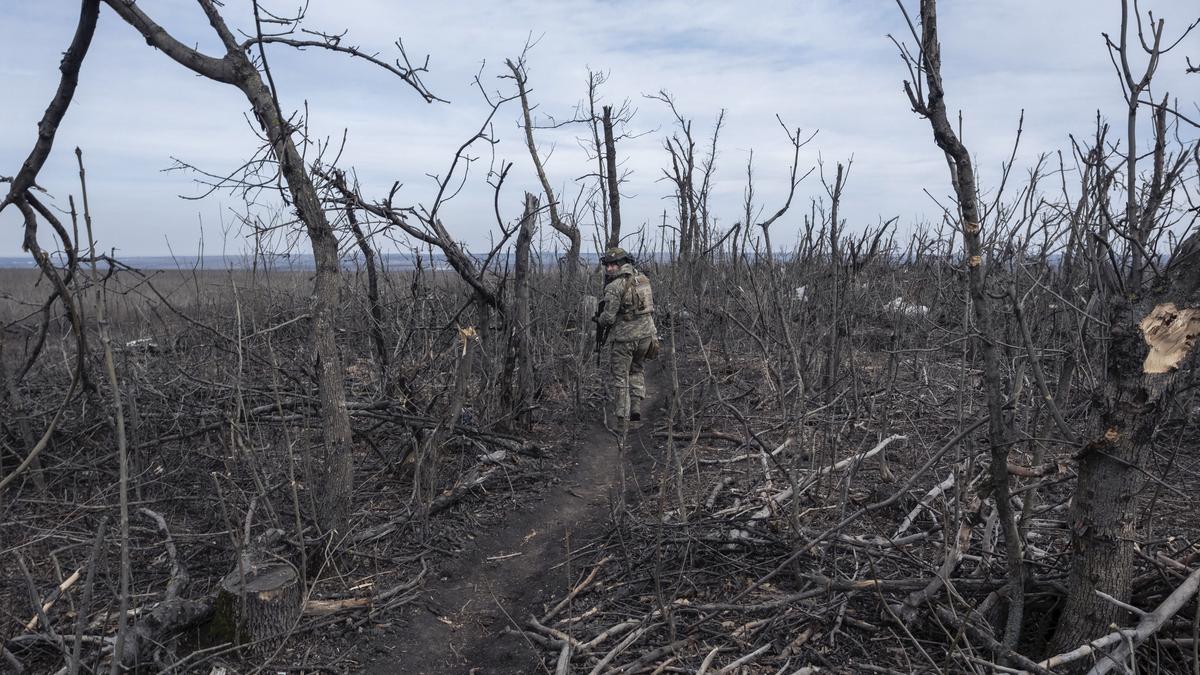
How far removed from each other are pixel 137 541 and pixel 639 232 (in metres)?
7.92

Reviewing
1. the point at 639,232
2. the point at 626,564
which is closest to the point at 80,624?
the point at 626,564

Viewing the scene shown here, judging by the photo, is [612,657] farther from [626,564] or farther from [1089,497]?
[1089,497]

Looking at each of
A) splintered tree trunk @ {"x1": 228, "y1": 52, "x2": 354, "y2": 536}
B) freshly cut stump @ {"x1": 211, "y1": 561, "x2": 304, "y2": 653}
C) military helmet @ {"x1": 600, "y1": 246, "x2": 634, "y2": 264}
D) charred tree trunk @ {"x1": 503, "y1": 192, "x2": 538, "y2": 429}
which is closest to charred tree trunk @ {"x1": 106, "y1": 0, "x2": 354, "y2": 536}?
splintered tree trunk @ {"x1": 228, "y1": 52, "x2": 354, "y2": 536}

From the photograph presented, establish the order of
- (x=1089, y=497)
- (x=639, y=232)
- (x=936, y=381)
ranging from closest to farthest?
(x=1089, y=497) < (x=936, y=381) < (x=639, y=232)

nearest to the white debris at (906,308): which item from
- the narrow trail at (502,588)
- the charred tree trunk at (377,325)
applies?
the narrow trail at (502,588)

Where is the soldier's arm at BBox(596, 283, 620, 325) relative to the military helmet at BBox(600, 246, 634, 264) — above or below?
below

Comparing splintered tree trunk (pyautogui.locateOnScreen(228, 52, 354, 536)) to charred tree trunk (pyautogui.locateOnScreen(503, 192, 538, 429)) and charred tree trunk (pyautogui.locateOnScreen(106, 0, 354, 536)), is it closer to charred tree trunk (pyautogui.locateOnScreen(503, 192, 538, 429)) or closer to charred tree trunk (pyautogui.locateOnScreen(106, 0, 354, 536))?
charred tree trunk (pyautogui.locateOnScreen(106, 0, 354, 536))

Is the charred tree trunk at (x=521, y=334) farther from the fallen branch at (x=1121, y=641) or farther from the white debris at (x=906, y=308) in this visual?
the fallen branch at (x=1121, y=641)

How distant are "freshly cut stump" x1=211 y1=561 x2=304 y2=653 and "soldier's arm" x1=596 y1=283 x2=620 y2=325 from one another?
14.2 feet

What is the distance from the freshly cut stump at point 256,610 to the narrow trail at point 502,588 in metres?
0.46

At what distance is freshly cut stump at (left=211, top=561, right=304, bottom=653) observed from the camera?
11.4 feet

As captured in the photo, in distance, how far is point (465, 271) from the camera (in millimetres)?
6383

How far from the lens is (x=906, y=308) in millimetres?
8633

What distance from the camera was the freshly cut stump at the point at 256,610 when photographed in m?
3.46
